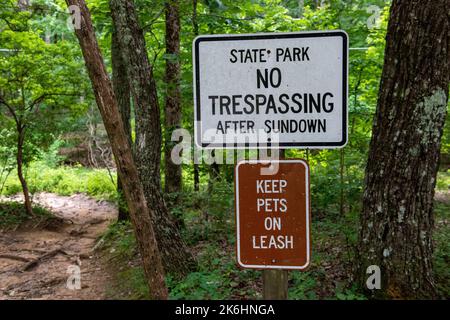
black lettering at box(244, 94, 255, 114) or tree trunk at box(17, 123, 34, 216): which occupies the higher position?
black lettering at box(244, 94, 255, 114)

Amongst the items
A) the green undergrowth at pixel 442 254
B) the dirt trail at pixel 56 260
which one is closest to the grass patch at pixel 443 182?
the green undergrowth at pixel 442 254

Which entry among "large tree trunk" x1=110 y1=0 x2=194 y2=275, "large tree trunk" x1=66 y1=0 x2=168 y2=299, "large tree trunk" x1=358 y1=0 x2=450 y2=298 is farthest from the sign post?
"large tree trunk" x1=110 y1=0 x2=194 y2=275

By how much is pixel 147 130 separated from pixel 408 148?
127 inches

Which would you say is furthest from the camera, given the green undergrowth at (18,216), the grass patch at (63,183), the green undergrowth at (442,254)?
the grass patch at (63,183)

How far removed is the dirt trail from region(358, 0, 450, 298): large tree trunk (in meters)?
4.20

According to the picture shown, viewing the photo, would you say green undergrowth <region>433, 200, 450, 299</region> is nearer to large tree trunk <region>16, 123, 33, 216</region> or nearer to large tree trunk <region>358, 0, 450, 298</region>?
large tree trunk <region>358, 0, 450, 298</region>

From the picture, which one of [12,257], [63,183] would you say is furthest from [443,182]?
[63,183]

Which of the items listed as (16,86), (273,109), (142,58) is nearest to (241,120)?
(273,109)

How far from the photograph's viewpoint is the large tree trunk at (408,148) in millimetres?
3533

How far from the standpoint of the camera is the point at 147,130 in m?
5.45

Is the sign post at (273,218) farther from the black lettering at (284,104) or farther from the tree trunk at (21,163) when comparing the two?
the tree trunk at (21,163)

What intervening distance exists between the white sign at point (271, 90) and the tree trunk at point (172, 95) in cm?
468

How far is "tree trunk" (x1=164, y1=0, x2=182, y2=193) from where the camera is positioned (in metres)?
6.96

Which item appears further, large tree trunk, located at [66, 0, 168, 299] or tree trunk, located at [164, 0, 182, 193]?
tree trunk, located at [164, 0, 182, 193]
